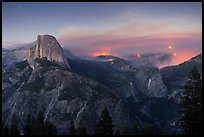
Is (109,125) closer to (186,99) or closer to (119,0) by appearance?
(186,99)

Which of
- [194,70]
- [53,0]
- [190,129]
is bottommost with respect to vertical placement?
[190,129]

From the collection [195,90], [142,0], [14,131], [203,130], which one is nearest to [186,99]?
[195,90]

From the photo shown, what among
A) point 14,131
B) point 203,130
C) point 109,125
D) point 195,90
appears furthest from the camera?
point 14,131

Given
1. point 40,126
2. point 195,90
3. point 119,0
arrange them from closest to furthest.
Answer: point 119,0, point 195,90, point 40,126

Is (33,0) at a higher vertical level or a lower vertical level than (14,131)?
higher

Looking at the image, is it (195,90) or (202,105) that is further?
(195,90)

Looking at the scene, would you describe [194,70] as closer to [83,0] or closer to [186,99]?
[186,99]

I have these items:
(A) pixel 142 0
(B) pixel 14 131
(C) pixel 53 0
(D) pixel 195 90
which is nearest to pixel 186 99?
(D) pixel 195 90
